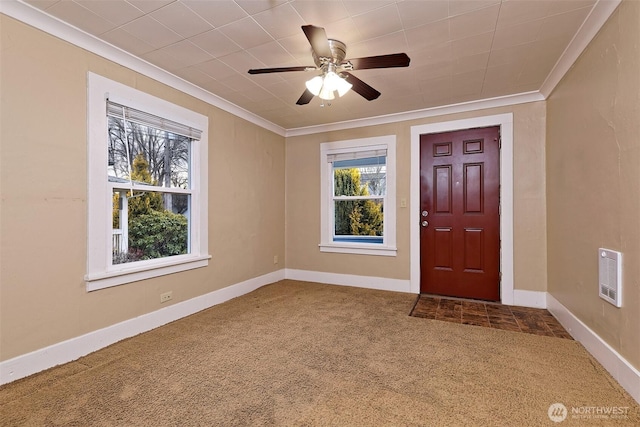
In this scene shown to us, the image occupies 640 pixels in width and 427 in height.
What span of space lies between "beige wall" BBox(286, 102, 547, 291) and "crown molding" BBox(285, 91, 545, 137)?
0.06 meters

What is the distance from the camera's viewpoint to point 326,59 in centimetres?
211

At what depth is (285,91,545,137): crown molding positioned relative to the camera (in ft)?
10.8

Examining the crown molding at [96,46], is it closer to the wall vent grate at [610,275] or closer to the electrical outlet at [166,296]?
the electrical outlet at [166,296]

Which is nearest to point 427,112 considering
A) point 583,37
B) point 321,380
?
point 583,37

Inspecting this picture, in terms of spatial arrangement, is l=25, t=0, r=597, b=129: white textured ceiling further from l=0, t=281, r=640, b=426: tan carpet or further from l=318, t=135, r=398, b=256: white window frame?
l=0, t=281, r=640, b=426: tan carpet

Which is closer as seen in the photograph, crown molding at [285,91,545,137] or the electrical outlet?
the electrical outlet

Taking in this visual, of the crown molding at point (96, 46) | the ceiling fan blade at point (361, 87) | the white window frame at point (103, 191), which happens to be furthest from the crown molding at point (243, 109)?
the ceiling fan blade at point (361, 87)

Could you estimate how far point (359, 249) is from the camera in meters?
Result: 4.17

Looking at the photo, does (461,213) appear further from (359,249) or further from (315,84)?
(315,84)

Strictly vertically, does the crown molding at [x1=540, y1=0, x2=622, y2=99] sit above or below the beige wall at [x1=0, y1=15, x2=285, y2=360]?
above

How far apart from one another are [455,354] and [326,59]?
2.35m

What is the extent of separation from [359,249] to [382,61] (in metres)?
2.69

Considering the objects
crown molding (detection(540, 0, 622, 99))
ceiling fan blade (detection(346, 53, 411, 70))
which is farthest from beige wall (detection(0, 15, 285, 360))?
crown molding (detection(540, 0, 622, 99))

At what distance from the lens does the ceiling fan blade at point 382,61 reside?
73.0 inches
